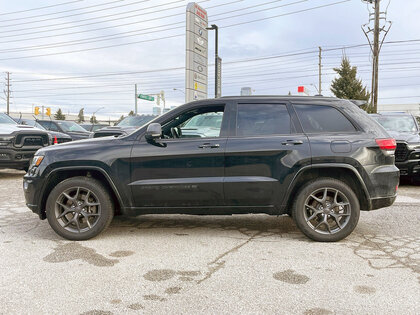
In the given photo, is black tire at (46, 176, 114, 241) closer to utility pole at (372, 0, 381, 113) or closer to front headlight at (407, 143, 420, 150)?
front headlight at (407, 143, 420, 150)

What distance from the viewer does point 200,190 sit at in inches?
178

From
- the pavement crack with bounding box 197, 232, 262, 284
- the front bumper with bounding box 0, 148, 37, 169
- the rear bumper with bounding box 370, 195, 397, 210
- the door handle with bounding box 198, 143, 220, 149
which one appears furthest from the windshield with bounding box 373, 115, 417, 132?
the front bumper with bounding box 0, 148, 37, 169

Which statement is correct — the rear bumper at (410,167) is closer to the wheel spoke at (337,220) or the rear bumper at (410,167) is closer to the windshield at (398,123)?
the windshield at (398,123)

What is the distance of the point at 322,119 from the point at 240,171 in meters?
1.19

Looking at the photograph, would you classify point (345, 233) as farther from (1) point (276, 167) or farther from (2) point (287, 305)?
(2) point (287, 305)

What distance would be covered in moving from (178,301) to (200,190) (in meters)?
1.71

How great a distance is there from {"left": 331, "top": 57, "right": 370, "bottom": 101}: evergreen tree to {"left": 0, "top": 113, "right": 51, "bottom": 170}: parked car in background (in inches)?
1325

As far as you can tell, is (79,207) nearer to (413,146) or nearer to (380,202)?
(380,202)

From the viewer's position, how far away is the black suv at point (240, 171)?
4.49 m

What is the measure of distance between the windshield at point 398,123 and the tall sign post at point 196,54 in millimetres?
8700

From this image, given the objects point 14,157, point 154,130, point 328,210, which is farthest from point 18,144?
point 328,210

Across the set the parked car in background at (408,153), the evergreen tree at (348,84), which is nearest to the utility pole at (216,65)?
the parked car in background at (408,153)

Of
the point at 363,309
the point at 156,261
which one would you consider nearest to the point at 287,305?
the point at 363,309

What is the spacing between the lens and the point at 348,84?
38656 mm
